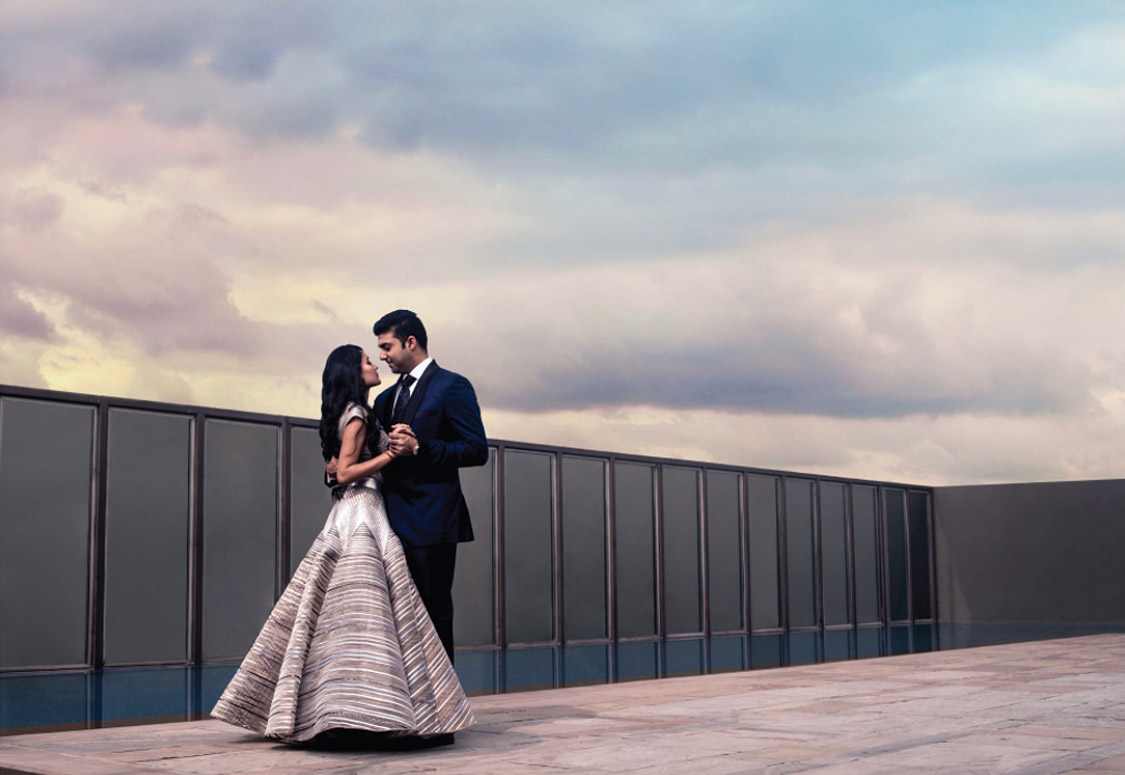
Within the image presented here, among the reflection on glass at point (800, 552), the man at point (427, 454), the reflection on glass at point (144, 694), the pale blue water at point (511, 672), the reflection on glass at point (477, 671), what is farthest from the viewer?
the reflection on glass at point (800, 552)

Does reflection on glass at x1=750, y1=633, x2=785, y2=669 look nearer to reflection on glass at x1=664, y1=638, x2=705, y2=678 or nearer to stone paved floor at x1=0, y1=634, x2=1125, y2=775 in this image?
reflection on glass at x1=664, y1=638, x2=705, y2=678

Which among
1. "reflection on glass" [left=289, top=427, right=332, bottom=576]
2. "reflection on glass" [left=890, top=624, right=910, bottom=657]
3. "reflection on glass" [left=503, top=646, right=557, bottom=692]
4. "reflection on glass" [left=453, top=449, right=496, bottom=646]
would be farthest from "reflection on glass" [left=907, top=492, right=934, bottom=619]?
"reflection on glass" [left=289, top=427, right=332, bottom=576]

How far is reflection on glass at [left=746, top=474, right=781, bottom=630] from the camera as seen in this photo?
20.5m

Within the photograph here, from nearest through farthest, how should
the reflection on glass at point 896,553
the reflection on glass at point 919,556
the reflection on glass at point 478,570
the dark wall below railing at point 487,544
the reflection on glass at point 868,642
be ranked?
the dark wall below railing at point 487,544 → the reflection on glass at point 868,642 → the reflection on glass at point 478,570 → the reflection on glass at point 896,553 → the reflection on glass at point 919,556

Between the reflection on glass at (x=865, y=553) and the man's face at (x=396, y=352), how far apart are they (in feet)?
59.9

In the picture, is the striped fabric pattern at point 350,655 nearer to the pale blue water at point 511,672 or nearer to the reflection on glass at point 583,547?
the pale blue water at point 511,672

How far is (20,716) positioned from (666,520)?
12256 mm

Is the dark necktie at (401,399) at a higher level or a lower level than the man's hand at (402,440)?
higher

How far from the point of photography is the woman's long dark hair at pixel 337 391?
19.2 ft

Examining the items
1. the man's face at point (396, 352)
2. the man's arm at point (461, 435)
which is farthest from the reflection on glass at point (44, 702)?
the man's face at point (396, 352)

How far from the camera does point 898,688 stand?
28.5 feet

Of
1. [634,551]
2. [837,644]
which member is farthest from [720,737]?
[634,551]

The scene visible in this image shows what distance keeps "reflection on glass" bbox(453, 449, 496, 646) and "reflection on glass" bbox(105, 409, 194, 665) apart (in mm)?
3785

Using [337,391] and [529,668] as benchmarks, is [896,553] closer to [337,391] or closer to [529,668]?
[529,668]
